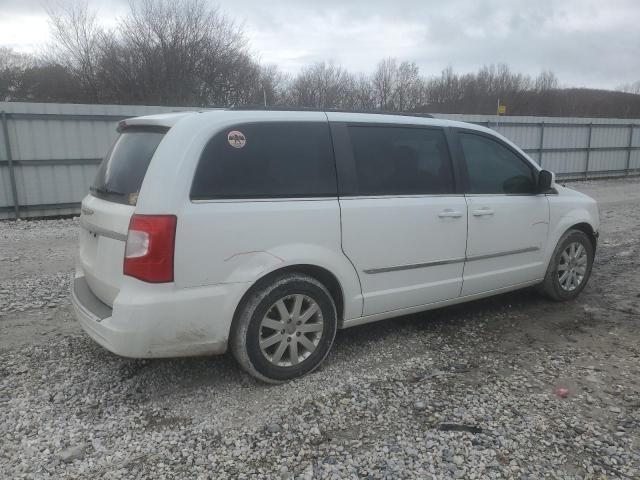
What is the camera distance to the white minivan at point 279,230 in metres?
2.83

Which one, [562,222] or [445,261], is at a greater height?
[562,222]

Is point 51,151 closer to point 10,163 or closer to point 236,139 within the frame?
point 10,163

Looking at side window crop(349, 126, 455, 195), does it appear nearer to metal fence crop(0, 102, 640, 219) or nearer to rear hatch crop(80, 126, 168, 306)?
rear hatch crop(80, 126, 168, 306)

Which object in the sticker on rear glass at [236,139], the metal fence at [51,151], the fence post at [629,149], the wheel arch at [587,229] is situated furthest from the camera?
the fence post at [629,149]

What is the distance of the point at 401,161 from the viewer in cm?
371

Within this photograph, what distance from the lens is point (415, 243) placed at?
368 centimetres

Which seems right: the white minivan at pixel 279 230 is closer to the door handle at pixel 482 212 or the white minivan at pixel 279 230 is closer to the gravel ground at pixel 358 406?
the door handle at pixel 482 212

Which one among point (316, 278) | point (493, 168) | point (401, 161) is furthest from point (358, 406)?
point (493, 168)

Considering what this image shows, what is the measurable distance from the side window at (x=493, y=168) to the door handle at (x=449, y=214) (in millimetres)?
303

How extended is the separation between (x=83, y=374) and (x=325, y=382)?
164 cm

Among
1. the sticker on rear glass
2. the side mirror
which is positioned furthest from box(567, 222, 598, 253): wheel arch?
the sticker on rear glass

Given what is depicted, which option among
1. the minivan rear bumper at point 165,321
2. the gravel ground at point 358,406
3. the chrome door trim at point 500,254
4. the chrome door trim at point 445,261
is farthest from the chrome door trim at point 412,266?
the minivan rear bumper at point 165,321

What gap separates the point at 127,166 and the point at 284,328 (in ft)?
4.70

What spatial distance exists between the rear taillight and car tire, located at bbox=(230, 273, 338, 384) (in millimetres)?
544
